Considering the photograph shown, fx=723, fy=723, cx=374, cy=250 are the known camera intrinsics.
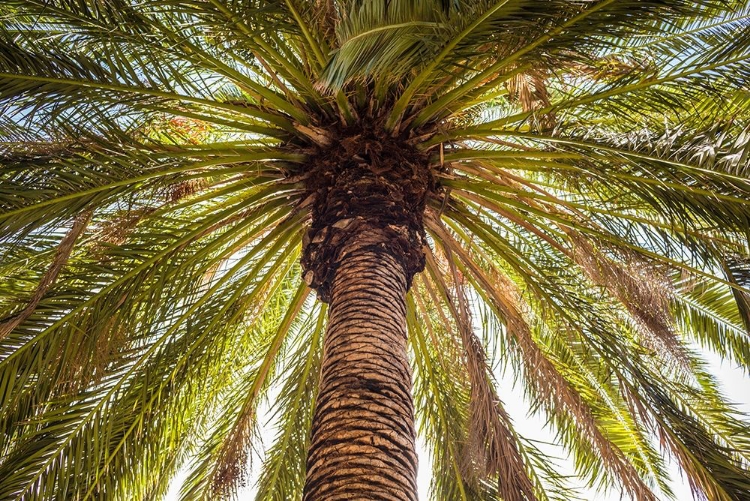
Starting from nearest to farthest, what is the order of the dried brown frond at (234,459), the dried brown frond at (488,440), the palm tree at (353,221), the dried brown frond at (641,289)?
the palm tree at (353,221) → the dried brown frond at (488,440) → the dried brown frond at (641,289) → the dried brown frond at (234,459)

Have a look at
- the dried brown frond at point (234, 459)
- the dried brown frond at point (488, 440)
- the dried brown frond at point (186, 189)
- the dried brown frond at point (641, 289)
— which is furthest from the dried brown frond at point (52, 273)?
the dried brown frond at point (641, 289)

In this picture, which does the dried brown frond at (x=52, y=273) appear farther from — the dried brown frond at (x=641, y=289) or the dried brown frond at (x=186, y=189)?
the dried brown frond at (x=641, y=289)

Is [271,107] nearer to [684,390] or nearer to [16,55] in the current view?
[16,55]

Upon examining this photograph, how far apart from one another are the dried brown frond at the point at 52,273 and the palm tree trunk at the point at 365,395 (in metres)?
1.75

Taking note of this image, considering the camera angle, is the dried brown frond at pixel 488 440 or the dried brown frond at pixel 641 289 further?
the dried brown frond at pixel 641 289

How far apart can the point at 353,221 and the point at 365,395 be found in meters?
1.51

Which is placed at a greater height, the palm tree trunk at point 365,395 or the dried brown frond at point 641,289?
the dried brown frond at point 641,289

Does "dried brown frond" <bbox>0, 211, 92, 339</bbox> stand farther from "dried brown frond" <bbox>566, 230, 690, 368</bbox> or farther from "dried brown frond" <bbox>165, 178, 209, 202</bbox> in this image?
"dried brown frond" <bbox>566, 230, 690, 368</bbox>

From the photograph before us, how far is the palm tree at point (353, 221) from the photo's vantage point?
14.5 ft

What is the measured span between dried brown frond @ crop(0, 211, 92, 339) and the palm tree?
0.03m

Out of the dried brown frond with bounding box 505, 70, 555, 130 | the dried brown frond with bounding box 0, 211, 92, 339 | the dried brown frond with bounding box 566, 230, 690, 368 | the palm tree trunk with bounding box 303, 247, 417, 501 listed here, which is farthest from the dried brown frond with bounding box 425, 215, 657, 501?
the dried brown frond with bounding box 0, 211, 92, 339

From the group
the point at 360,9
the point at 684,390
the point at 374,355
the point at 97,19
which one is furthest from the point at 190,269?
the point at 684,390

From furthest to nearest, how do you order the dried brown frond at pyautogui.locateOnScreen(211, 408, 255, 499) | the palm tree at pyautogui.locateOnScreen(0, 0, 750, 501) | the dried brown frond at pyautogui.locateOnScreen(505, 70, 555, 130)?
the dried brown frond at pyautogui.locateOnScreen(211, 408, 255, 499), the dried brown frond at pyautogui.locateOnScreen(505, 70, 555, 130), the palm tree at pyautogui.locateOnScreen(0, 0, 750, 501)

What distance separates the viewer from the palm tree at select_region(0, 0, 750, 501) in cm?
442
